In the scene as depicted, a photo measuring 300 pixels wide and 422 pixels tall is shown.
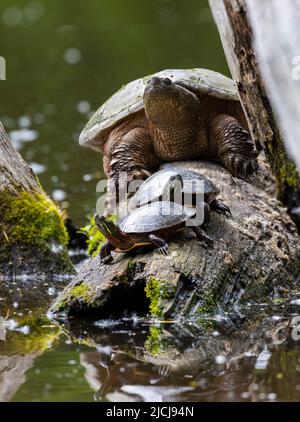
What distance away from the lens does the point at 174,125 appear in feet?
19.8

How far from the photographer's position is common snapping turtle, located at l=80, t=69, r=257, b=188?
5.89 meters

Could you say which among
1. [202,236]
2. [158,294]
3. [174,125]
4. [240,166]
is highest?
[174,125]

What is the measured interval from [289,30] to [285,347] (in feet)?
5.16

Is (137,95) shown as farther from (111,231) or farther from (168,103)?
(111,231)

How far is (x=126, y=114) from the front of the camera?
20.5 feet

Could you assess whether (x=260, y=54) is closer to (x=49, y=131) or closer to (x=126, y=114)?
(x=126, y=114)

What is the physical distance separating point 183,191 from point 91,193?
3508 millimetres

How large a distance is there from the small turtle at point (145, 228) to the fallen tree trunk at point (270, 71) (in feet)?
1.92

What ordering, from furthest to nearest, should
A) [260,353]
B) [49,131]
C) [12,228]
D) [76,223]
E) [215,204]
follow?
[49,131] < [76,223] < [12,228] < [215,204] < [260,353]

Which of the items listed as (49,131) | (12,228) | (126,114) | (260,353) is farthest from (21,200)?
(49,131)

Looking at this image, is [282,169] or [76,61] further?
[76,61]

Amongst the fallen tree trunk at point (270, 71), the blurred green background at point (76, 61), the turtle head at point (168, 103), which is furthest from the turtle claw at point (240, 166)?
the blurred green background at point (76, 61)

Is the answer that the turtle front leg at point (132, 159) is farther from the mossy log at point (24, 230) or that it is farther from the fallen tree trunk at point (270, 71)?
the fallen tree trunk at point (270, 71)

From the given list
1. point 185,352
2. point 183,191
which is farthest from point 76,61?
point 185,352
